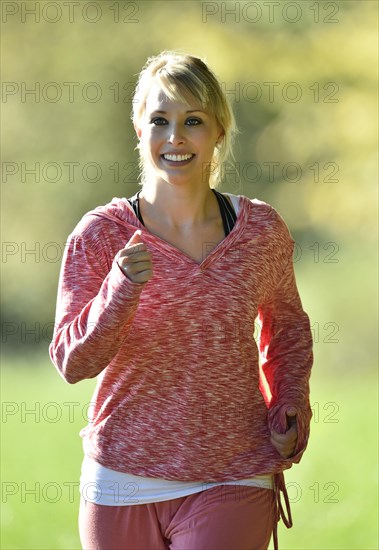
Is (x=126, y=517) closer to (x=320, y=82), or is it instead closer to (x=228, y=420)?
(x=228, y=420)

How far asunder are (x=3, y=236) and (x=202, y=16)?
1.64 metres

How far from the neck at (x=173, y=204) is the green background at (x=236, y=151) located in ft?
8.12

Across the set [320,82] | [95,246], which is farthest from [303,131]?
[95,246]

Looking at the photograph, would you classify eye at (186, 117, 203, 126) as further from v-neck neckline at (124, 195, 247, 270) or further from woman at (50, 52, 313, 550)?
v-neck neckline at (124, 195, 247, 270)

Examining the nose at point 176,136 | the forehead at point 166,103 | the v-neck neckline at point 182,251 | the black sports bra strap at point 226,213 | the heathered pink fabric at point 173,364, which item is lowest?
the heathered pink fabric at point 173,364

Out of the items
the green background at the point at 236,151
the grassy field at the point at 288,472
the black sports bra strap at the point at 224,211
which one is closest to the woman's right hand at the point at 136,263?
the black sports bra strap at the point at 224,211

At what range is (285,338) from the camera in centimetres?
217

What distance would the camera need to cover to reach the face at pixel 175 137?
200cm

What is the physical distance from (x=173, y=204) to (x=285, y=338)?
1.22 feet

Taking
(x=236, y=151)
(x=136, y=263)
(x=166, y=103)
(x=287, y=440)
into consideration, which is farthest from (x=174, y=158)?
(x=236, y=151)

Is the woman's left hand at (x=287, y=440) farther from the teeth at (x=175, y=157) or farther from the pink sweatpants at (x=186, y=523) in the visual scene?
the teeth at (x=175, y=157)

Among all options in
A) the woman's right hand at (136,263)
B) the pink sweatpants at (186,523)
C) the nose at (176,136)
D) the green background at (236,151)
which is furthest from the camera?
the green background at (236,151)

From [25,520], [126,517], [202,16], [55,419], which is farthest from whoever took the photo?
[202,16]

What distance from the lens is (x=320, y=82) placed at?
5.51 m
